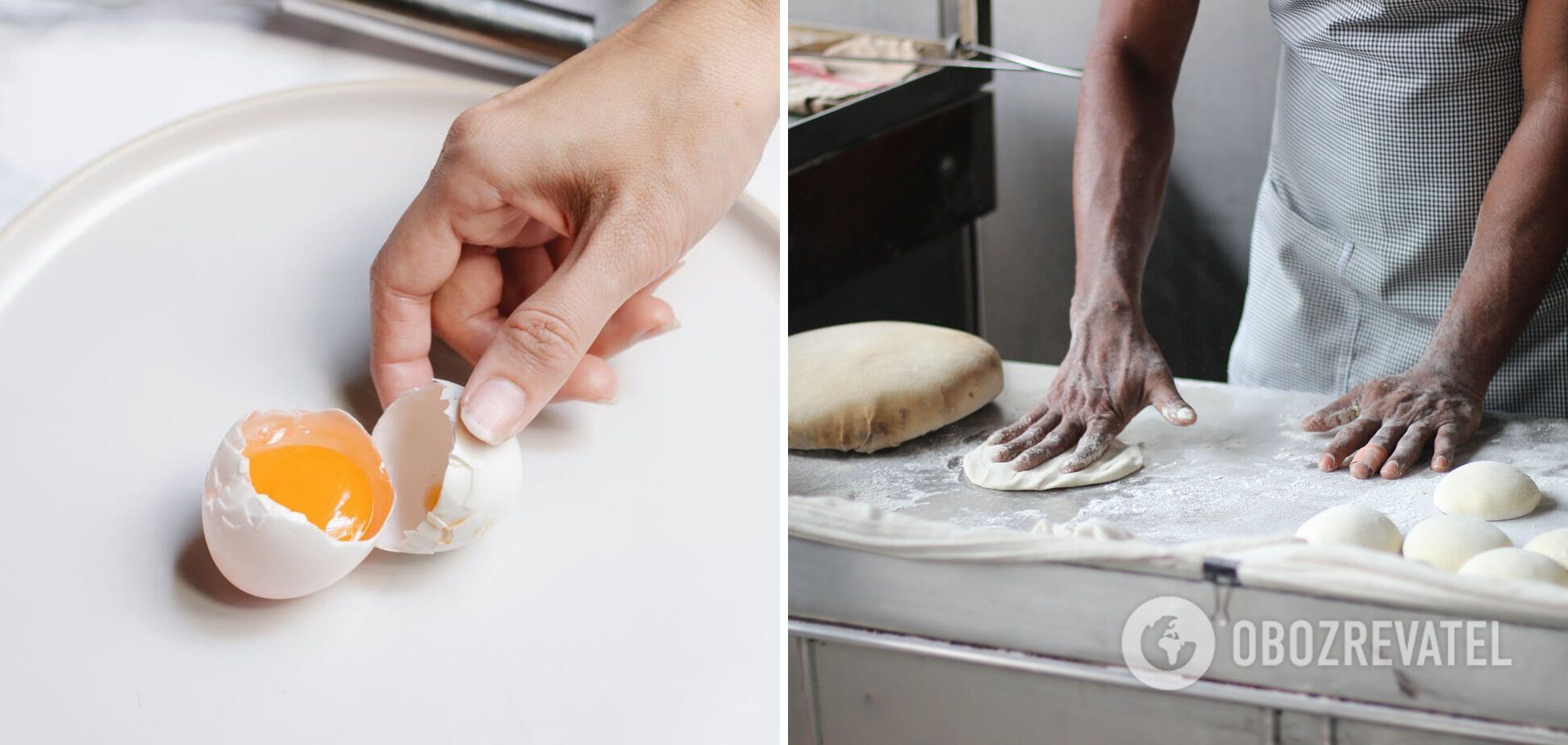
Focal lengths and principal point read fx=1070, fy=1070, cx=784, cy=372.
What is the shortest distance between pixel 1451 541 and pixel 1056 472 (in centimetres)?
20

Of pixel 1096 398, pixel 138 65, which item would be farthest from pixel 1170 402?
pixel 138 65

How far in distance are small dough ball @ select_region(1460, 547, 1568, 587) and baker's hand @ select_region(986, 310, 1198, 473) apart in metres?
0.18

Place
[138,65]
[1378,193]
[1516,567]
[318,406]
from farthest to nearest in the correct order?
1. [138,65]
2. [318,406]
3. [1378,193]
4. [1516,567]

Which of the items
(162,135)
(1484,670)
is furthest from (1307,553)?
(162,135)

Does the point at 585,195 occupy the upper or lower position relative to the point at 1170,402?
upper

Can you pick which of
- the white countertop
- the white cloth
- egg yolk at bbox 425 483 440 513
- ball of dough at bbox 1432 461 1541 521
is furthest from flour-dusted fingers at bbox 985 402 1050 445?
the white countertop

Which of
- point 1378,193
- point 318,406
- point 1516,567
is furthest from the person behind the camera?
point 318,406

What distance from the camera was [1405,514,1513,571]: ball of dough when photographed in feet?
1.55

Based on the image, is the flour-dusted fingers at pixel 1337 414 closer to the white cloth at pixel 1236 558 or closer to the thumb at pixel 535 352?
the white cloth at pixel 1236 558

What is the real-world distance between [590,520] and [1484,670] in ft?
1.48

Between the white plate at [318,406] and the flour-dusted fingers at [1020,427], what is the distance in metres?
0.14

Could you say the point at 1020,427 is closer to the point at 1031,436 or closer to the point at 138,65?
the point at 1031,436

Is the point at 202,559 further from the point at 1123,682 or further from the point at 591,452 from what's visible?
the point at 1123,682

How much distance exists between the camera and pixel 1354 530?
0.49 metres
